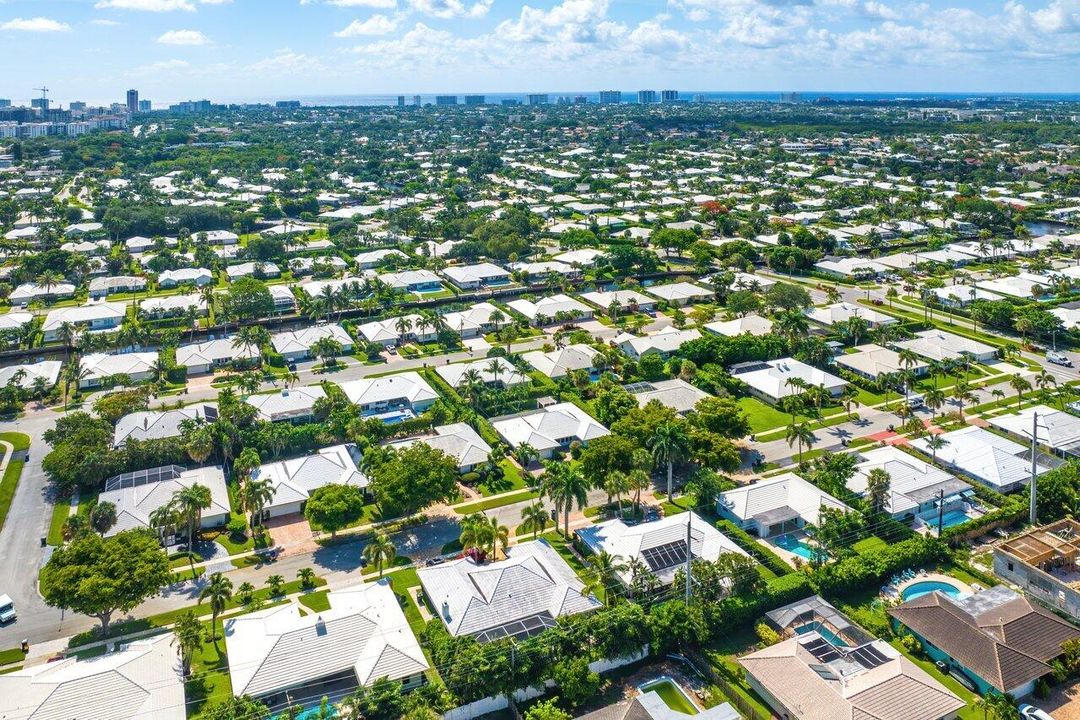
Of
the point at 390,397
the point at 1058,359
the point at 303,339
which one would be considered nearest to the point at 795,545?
the point at 390,397

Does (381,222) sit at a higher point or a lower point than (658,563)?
higher

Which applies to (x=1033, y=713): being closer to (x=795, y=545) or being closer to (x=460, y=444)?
(x=795, y=545)

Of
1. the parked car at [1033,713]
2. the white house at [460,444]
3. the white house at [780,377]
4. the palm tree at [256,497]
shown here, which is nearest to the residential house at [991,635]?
the parked car at [1033,713]

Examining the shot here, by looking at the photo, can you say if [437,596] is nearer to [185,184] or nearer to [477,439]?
[477,439]

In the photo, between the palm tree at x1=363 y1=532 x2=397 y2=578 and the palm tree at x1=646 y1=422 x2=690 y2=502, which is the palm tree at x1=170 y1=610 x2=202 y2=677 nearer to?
the palm tree at x1=363 y1=532 x2=397 y2=578

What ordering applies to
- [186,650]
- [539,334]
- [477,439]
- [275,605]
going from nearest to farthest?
[186,650] < [275,605] < [477,439] < [539,334]

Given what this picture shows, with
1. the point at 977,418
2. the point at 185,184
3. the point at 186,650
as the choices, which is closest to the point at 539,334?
the point at 977,418
